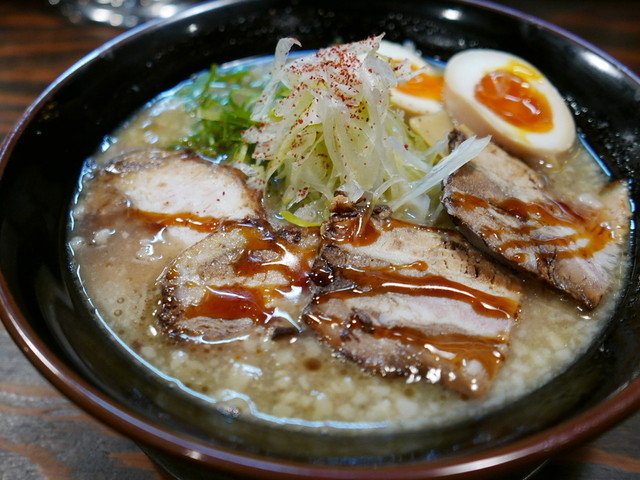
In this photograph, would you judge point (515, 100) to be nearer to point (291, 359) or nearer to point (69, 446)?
point (291, 359)

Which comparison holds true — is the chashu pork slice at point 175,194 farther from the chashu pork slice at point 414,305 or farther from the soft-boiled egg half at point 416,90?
the soft-boiled egg half at point 416,90

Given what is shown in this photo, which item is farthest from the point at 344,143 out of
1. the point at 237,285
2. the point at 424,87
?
the point at 424,87

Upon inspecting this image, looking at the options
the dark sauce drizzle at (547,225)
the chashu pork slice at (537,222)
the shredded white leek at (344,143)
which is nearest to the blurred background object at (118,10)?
the shredded white leek at (344,143)

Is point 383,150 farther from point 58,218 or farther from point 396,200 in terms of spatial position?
point 58,218

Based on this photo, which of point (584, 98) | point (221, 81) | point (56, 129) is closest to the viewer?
point (56, 129)

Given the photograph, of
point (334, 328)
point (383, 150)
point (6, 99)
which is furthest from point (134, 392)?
point (6, 99)
